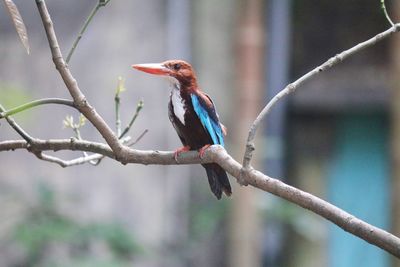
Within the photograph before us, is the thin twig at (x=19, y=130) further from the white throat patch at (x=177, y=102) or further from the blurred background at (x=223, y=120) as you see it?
the blurred background at (x=223, y=120)

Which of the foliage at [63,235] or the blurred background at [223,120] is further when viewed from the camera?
the blurred background at [223,120]

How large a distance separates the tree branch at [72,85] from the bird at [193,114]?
50 centimetres

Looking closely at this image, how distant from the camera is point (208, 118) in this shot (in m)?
2.49

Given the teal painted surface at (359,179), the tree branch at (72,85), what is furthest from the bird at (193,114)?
the teal painted surface at (359,179)

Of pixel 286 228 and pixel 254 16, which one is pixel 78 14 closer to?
pixel 254 16

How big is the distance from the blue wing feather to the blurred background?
2.90 metres

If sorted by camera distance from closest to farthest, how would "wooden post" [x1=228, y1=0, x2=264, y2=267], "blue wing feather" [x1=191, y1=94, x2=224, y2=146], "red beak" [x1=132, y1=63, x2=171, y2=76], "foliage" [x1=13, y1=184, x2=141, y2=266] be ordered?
"red beak" [x1=132, y1=63, x2=171, y2=76], "blue wing feather" [x1=191, y1=94, x2=224, y2=146], "wooden post" [x1=228, y1=0, x2=264, y2=267], "foliage" [x1=13, y1=184, x2=141, y2=266]

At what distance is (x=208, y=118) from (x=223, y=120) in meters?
3.95

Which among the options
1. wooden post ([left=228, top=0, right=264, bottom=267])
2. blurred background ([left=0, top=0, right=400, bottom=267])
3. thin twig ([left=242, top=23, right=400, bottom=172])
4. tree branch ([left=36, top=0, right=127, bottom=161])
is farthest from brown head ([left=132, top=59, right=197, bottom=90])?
blurred background ([left=0, top=0, right=400, bottom=267])

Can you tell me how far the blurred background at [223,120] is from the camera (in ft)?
18.5

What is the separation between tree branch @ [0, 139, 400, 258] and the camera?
1.57 metres

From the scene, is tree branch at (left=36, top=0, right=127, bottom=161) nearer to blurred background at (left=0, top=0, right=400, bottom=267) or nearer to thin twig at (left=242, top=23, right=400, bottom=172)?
thin twig at (left=242, top=23, right=400, bottom=172)

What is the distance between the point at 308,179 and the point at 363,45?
188 inches

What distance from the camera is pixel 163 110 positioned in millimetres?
6223
